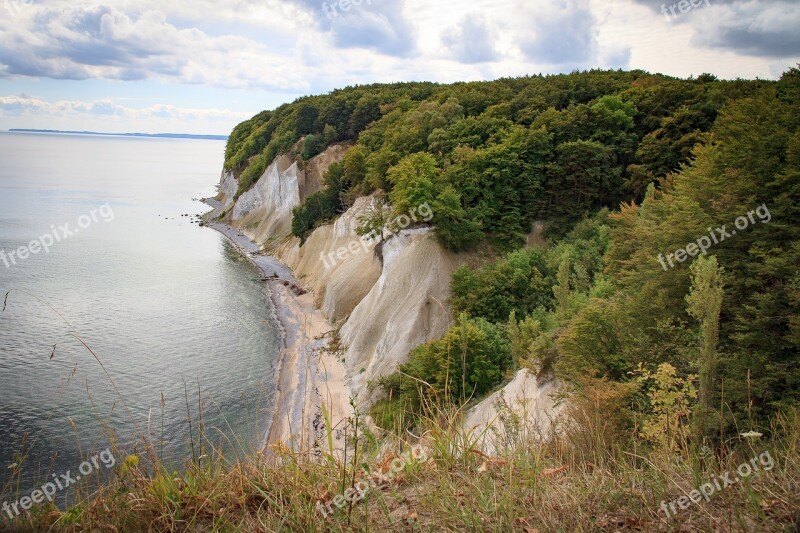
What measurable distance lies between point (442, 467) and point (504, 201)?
34.0 meters

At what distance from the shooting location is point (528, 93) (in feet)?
157

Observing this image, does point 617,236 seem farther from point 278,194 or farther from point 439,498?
point 278,194

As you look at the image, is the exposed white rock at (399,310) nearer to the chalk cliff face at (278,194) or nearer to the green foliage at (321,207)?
the green foliage at (321,207)

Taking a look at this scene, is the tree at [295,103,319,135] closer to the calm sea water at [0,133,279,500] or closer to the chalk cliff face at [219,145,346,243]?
the chalk cliff face at [219,145,346,243]

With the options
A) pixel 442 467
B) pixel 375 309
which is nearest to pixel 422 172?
pixel 375 309

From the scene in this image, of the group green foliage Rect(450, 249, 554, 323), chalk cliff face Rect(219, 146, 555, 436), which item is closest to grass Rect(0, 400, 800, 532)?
chalk cliff face Rect(219, 146, 555, 436)
